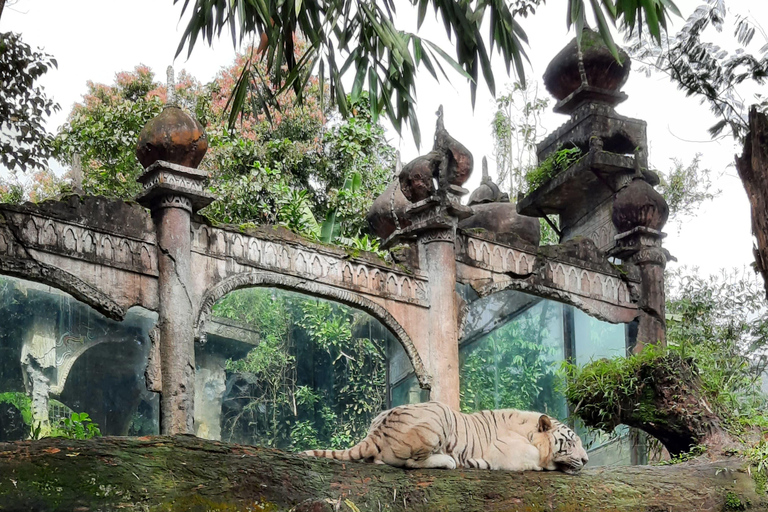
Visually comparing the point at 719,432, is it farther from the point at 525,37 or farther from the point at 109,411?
the point at 109,411

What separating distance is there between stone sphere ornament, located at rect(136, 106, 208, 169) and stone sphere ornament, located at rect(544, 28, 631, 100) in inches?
231

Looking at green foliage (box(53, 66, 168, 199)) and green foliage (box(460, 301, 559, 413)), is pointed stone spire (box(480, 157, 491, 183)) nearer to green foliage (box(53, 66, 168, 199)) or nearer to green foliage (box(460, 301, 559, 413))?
green foliage (box(460, 301, 559, 413))

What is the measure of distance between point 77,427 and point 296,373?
281 cm

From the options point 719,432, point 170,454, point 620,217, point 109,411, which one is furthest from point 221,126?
point 170,454

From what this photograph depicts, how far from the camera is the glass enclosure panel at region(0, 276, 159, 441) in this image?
9008 millimetres

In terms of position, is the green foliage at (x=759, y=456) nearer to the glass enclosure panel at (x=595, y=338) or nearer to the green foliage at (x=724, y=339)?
the green foliage at (x=724, y=339)

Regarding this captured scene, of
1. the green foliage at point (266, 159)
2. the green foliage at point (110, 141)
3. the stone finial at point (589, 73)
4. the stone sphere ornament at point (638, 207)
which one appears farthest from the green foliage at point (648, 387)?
the green foliage at point (110, 141)

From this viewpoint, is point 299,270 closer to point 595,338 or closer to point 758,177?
point 595,338

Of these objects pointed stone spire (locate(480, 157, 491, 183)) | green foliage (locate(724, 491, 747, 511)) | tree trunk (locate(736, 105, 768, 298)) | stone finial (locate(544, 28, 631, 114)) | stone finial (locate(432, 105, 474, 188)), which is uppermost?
stone finial (locate(544, 28, 631, 114))

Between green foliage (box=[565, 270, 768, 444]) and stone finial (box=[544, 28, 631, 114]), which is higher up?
stone finial (box=[544, 28, 631, 114])

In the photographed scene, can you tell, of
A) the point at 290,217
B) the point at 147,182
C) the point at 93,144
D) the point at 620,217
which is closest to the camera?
the point at 147,182

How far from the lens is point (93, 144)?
62.1 feet

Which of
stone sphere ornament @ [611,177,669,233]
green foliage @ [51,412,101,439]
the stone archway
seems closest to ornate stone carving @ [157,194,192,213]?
the stone archway

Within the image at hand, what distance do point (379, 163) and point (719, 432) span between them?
13962 millimetres
